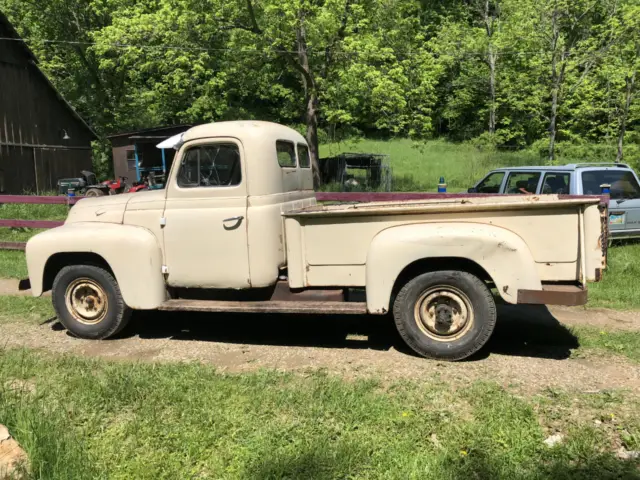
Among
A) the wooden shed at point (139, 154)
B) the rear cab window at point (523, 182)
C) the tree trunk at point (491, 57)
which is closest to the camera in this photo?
the rear cab window at point (523, 182)

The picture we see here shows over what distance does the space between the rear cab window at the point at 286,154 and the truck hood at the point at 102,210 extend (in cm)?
A: 162

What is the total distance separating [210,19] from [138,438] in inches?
784

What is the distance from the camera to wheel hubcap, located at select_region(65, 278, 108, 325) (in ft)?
18.3

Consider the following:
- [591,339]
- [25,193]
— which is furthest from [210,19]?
[591,339]

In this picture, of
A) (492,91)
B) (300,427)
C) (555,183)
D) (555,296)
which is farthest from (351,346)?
(492,91)

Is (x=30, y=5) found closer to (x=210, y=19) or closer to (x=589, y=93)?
(x=210, y=19)

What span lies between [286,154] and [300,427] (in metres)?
2.98

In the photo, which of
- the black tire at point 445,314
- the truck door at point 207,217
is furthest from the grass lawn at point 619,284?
the truck door at point 207,217

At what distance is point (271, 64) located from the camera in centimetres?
2216

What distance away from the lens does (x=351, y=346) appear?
17.5 ft

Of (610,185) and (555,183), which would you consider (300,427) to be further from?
(610,185)

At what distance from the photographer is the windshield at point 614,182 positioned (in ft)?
30.2

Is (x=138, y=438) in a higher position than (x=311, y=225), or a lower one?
lower

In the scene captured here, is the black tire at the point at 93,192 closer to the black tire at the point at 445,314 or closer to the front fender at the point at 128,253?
the front fender at the point at 128,253
